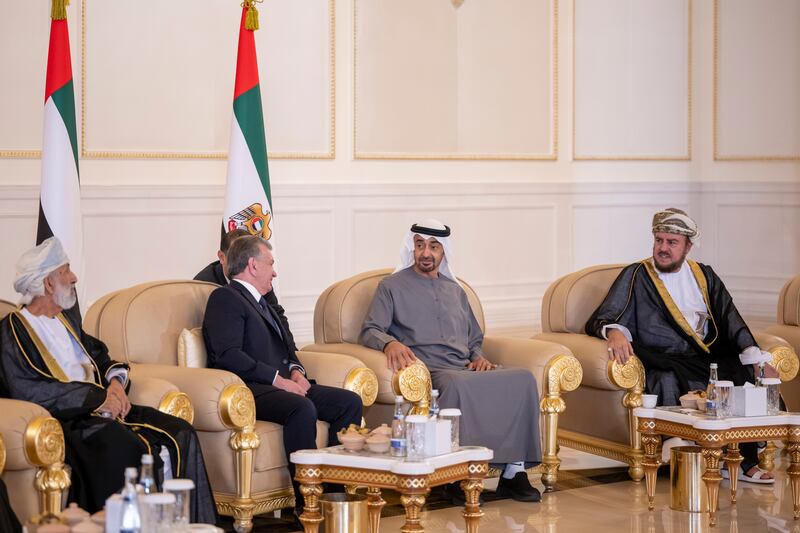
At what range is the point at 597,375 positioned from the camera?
222 inches

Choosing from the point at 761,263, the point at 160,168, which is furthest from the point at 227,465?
the point at 761,263

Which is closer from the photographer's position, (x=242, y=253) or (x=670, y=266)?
(x=242, y=253)

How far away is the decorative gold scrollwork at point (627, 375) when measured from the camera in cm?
557

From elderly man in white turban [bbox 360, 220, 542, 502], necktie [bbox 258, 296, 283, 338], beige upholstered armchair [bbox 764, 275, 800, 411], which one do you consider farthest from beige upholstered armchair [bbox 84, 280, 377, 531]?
beige upholstered armchair [bbox 764, 275, 800, 411]

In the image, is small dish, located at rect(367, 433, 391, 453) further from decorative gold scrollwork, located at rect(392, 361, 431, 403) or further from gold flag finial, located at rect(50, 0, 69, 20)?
gold flag finial, located at rect(50, 0, 69, 20)

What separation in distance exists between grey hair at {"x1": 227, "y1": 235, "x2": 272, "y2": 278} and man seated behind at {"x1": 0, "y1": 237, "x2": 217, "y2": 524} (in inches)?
34.7

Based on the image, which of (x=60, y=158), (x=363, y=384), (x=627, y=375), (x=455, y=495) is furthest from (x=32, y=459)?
(x=627, y=375)

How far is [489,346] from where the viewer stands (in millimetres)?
A: 5785

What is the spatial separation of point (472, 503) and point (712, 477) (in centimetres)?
110

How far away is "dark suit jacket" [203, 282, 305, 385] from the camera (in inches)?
192

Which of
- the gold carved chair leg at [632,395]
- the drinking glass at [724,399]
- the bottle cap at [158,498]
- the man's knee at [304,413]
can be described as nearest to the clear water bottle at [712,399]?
the drinking glass at [724,399]

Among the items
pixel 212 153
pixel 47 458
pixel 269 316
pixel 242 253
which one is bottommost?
pixel 47 458

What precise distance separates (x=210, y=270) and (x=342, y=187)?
3.65m

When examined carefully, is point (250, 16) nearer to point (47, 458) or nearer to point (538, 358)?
point (538, 358)
